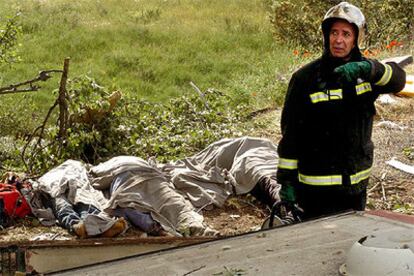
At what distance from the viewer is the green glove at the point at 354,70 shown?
13.8 feet

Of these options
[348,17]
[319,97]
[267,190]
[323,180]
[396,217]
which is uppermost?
[348,17]

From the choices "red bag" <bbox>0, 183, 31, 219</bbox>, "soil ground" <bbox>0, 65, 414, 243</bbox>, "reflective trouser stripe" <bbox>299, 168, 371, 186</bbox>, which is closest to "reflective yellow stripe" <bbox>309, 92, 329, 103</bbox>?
"reflective trouser stripe" <bbox>299, 168, 371, 186</bbox>

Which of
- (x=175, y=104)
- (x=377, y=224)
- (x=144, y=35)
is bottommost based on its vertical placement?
(x=144, y=35)

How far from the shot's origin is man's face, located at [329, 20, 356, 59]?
14.4 feet

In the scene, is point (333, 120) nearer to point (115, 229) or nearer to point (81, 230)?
point (115, 229)

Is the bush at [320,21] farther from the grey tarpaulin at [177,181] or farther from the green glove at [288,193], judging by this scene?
the green glove at [288,193]

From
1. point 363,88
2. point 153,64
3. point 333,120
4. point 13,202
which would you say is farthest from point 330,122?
point 153,64

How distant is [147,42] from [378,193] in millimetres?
16610

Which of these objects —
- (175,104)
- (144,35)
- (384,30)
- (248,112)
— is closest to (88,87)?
(175,104)

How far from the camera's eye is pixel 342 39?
4.38 meters

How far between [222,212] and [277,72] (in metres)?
6.03

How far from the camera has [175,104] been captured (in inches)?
387

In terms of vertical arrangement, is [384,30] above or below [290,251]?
below

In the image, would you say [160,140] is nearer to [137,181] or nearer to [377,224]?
[137,181]
